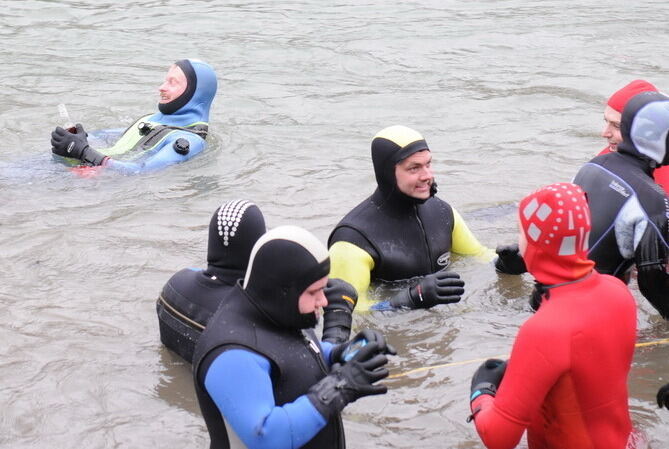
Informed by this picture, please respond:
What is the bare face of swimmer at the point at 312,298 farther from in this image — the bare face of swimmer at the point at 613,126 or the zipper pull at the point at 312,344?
the bare face of swimmer at the point at 613,126

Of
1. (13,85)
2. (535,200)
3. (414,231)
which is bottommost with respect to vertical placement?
(13,85)

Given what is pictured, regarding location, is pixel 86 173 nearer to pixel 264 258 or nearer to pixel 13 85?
pixel 13 85

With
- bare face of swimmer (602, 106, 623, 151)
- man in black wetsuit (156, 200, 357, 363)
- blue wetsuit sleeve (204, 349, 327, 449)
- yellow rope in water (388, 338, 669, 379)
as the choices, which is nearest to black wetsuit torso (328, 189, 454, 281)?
yellow rope in water (388, 338, 669, 379)

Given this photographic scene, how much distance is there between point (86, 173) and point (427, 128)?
3.92m

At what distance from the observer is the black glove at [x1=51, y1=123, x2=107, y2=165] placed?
880cm

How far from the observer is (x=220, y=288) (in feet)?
16.5

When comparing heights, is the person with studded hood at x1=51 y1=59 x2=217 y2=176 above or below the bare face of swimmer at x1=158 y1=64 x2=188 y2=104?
below

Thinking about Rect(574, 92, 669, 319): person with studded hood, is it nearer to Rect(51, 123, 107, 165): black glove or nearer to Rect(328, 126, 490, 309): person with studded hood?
Rect(328, 126, 490, 309): person with studded hood

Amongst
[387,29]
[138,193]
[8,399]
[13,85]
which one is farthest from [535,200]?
[387,29]

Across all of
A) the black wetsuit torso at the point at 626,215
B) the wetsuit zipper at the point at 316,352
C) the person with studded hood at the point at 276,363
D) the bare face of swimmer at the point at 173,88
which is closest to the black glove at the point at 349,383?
the person with studded hood at the point at 276,363

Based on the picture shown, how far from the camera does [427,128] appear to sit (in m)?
10.9

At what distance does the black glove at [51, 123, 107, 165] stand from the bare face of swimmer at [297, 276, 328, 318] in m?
5.74

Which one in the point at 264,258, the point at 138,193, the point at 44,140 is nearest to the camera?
the point at 264,258

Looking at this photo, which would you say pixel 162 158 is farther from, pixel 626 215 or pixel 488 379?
pixel 488 379
